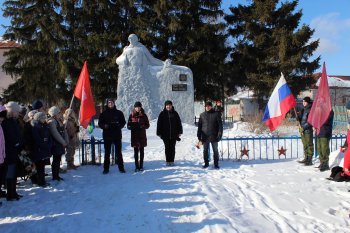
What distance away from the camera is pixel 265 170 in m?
7.89

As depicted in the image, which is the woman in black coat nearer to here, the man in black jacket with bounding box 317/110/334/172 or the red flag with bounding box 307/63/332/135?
the red flag with bounding box 307/63/332/135

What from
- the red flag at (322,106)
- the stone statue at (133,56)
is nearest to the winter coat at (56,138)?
the red flag at (322,106)

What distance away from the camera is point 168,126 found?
8.38 metres

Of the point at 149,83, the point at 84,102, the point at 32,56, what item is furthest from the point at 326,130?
the point at 32,56

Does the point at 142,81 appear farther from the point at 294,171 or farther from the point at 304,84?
the point at 304,84

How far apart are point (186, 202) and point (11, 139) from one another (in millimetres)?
3009

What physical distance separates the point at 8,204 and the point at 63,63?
21.2m

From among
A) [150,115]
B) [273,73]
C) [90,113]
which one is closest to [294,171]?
[90,113]

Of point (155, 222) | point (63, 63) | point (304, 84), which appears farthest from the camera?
point (304, 84)

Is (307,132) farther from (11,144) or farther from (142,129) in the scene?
(11,144)

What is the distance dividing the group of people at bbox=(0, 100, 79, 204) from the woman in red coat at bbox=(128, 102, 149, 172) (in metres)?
1.36

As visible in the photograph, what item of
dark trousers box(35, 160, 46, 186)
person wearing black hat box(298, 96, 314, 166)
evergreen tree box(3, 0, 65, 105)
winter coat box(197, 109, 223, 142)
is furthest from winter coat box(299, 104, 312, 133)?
evergreen tree box(3, 0, 65, 105)

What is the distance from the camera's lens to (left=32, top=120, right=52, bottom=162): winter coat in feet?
21.0

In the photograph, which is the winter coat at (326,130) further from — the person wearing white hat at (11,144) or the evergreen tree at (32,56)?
the evergreen tree at (32,56)
